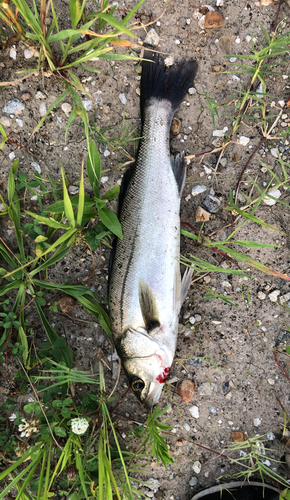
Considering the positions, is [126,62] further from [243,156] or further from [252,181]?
[252,181]

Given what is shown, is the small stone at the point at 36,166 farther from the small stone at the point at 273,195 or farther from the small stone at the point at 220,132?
the small stone at the point at 273,195

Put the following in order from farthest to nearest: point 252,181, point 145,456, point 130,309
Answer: point 145,456 < point 252,181 < point 130,309

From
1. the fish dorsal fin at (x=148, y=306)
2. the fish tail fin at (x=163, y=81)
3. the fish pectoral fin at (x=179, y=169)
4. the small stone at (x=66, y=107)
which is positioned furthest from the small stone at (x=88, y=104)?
the fish dorsal fin at (x=148, y=306)

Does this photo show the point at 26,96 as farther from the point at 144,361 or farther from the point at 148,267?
the point at 144,361

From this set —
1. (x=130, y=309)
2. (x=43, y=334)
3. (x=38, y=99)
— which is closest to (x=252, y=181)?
(x=130, y=309)

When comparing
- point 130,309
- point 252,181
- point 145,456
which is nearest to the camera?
point 130,309

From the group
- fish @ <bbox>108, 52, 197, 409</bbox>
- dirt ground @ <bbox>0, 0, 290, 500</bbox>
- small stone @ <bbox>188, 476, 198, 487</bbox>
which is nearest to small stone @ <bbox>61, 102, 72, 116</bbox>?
dirt ground @ <bbox>0, 0, 290, 500</bbox>

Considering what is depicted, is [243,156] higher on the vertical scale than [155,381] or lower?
higher
